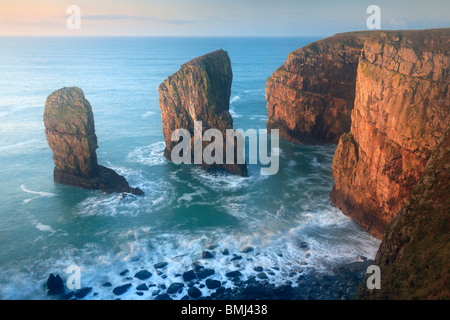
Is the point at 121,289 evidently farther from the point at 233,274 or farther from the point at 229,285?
the point at 233,274

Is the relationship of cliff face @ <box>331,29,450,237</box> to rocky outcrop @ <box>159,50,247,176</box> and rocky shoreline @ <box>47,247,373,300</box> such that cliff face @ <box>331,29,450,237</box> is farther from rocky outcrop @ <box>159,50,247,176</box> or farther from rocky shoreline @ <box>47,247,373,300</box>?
rocky outcrop @ <box>159,50,247,176</box>

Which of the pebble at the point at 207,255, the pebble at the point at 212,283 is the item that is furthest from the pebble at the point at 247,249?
the pebble at the point at 212,283

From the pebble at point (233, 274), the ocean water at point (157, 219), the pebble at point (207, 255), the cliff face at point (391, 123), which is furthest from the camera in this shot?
the pebble at point (207, 255)

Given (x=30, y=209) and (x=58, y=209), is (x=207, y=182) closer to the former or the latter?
(x=58, y=209)

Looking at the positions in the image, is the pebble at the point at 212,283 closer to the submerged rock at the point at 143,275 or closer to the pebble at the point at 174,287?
the pebble at the point at 174,287

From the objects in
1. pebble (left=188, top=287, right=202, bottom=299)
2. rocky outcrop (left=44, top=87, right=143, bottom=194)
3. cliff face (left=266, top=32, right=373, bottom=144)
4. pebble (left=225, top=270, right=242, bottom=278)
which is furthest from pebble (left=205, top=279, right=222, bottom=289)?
cliff face (left=266, top=32, right=373, bottom=144)

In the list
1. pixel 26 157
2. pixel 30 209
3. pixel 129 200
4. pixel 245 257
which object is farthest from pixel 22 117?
pixel 245 257
